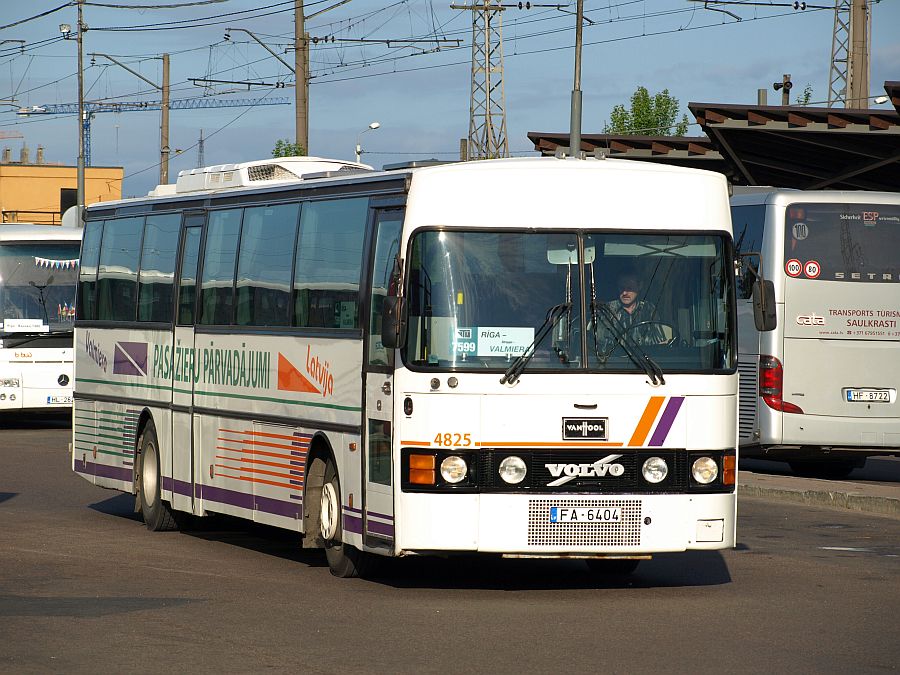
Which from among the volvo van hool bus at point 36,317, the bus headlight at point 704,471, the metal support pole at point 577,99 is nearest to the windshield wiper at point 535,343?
the bus headlight at point 704,471

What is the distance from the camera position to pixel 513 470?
11.5 meters

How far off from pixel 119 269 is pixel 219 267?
2.60 metres

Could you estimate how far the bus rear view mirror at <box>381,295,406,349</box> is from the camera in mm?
11414

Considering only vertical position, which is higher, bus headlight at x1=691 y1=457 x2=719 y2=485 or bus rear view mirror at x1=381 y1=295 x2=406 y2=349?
bus rear view mirror at x1=381 y1=295 x2=406 y2=349

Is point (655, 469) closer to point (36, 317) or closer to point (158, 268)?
point (158, 268)

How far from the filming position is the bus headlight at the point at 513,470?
11.5 metres

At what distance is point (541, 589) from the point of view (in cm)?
1215

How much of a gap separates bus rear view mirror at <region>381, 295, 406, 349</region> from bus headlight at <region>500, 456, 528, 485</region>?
3.30 ft

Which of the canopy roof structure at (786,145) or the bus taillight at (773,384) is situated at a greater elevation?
the canopy roof structure at (786,145)

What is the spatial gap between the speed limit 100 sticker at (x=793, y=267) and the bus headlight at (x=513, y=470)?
1007 cm

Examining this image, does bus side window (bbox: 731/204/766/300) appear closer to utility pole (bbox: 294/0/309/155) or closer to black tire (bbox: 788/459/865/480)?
black tire (bbox: 788/459/865/480)

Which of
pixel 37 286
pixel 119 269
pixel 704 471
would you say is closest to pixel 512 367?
pixel 704 471

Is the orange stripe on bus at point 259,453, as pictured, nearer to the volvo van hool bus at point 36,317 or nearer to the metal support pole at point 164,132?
the volvo van hool bus at point 36,317

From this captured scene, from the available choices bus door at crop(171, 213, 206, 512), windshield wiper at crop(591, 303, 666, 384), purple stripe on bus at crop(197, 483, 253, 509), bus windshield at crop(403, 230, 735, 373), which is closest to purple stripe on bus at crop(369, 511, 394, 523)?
bus windshield at crop(403, 230, 735, 373)
